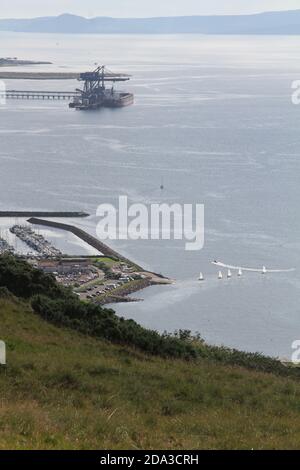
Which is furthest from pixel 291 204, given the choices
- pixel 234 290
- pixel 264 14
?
pixel 264 14

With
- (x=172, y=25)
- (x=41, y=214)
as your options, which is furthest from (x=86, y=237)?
(x=172, y=25)

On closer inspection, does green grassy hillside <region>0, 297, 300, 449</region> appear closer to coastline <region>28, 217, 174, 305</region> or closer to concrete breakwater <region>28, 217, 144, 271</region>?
coastline <region>28, 217, 174, 305</region>

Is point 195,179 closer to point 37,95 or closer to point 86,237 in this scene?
point 86,237

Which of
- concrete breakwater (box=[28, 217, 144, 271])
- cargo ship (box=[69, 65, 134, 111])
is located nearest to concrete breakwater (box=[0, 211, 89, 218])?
concrete breakwater (box=[28, 217, 144, 271])

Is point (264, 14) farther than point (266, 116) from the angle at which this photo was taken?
Yes

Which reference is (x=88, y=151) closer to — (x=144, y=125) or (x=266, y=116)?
(x=144, y=125)

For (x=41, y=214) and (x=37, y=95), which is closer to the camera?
(x=41, y=214)

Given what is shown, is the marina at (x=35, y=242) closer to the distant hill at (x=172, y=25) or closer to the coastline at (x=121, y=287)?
the coastline at (x=121, y=287)
